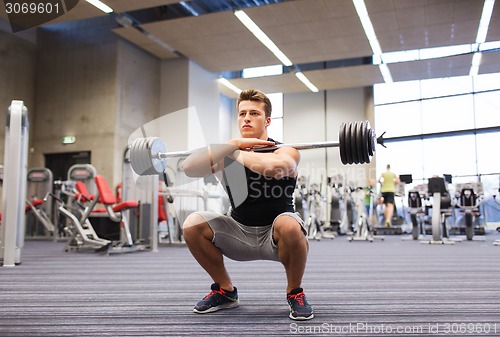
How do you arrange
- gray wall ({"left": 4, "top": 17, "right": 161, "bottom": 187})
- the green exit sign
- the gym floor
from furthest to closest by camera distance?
1. the green exit sign
2. gray wall ({"left": 4, "top": 17, "right": 161, "bottom": 187})
3. the gym floor

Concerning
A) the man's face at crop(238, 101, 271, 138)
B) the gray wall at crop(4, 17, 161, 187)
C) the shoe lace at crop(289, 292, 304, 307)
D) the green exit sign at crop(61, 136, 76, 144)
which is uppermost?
the gray wall at crop(4, 17, 161, 187)

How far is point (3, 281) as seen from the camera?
2838 millimetres

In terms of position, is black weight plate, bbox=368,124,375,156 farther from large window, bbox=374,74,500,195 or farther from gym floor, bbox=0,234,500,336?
large window, bbox=374,74,500,195

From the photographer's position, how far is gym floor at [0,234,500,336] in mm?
1569

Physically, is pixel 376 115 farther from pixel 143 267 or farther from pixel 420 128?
pixel 143 267

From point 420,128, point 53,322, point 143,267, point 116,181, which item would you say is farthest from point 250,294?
point 420,128

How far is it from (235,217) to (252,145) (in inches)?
15.1

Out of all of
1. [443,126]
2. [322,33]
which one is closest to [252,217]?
[322,33]

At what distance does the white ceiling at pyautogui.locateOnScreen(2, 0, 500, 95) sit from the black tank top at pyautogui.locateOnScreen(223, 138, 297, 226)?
640 cm

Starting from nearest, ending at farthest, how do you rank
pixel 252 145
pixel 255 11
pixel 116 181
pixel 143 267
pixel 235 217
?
pixel 252 145, pixel 235 217, pixel 143 267, pixel 255 11, pixel 116 181

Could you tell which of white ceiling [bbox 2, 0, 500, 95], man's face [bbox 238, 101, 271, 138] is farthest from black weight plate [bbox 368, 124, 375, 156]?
white ceiling [bbox 2, 0, 500, 95]

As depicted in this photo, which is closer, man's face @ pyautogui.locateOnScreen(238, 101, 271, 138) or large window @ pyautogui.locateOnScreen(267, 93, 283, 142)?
man's face @ pyautogui.locateOnScreen(238, 101, 271, 138)

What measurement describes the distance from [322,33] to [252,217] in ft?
25.1

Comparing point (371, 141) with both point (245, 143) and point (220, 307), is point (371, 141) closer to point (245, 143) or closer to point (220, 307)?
point (245, 143)
